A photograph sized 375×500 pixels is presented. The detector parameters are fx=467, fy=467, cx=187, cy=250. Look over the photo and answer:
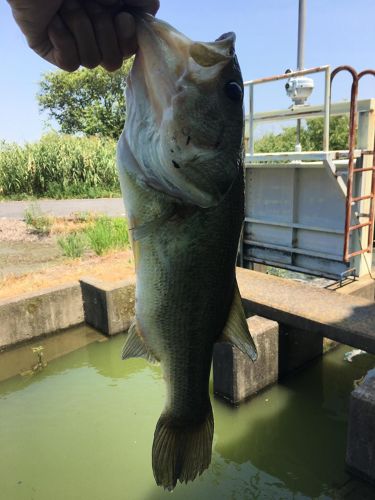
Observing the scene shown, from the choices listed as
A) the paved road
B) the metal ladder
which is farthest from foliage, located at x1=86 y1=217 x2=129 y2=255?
the paved road

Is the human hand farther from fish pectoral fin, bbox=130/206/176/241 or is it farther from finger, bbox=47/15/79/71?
fish pectoral fin, bbox=130/206/176/241

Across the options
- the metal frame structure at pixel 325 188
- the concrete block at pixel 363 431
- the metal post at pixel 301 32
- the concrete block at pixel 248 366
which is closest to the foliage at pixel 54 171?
the metal frame structure at pixel 325 188

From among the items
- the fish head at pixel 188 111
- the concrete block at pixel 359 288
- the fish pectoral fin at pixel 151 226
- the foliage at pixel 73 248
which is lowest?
the concrete block at pixel 359 288

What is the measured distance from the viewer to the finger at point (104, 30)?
1.49m

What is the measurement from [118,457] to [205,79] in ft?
12.5

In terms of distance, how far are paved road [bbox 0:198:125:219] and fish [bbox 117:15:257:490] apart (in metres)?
12.3

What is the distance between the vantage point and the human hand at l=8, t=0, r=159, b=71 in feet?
4.81

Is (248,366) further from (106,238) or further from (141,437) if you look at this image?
(106,238)

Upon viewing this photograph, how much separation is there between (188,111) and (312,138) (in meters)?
19.3

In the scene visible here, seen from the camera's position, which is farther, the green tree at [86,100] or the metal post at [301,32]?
the green tree at [86,100]

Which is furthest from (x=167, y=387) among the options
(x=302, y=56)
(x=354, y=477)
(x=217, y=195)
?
(x=302, y=56)

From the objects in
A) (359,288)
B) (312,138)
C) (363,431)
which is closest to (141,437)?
(363,431)

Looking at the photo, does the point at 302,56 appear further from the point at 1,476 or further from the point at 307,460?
the point at 1,476

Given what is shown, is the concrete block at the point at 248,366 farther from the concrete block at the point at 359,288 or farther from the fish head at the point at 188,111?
the fish head at the point at 188,111
